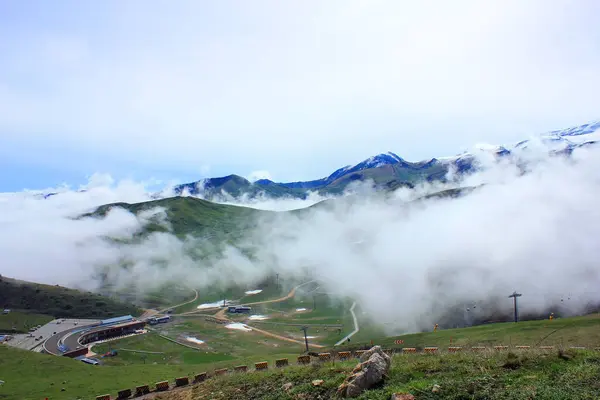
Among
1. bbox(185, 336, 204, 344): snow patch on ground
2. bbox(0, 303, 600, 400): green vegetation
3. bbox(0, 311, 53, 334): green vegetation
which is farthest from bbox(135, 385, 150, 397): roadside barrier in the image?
bbox(0, 311, 53, 334): green vegetation

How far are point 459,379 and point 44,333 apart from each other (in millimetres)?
180806

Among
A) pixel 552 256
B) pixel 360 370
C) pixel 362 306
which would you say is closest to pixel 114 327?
pixel 362 306

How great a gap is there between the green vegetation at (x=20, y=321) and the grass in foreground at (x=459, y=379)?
178748 millimetres

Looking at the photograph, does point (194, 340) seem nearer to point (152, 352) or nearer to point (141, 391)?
point (152, 352)

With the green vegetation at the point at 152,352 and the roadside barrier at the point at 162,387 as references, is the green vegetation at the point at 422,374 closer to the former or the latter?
the roadside barrier at the point at 162,387

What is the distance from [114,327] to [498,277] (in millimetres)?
176981

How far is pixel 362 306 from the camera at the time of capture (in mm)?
194250

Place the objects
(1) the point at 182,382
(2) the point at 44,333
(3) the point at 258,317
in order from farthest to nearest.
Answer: (3) the point at 258,317 → (2) the point at 44,333 → (1) the point at 182,382

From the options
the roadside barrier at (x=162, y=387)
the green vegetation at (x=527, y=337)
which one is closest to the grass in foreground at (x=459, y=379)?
the roadside barrier at (x=162, y=387)

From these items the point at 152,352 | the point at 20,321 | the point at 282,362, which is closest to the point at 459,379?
the point at 282,362

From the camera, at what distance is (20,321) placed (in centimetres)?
17625

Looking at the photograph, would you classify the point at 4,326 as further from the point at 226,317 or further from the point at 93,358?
the point at 226,317

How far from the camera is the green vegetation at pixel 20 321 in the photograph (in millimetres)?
163625

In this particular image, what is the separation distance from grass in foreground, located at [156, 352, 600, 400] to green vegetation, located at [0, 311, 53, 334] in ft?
586
